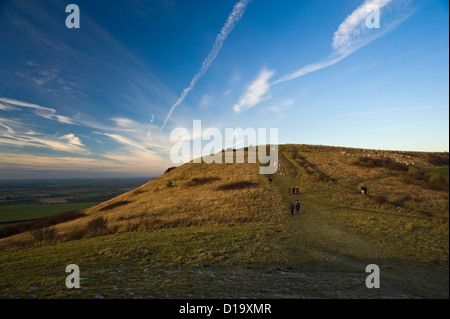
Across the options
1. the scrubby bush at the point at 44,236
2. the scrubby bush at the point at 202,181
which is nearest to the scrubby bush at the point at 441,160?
the scrubby bush at the point at 44,236

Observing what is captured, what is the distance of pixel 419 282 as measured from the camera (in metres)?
5.77

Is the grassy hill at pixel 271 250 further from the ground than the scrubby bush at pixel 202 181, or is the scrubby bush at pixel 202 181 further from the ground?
the scrubby bush at pixel 202 181

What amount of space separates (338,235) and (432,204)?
12.5m

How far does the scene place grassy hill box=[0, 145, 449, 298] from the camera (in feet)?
19.1

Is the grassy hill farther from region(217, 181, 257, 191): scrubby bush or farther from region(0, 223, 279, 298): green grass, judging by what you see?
region(217, 181, 257, 191): scrubby bush

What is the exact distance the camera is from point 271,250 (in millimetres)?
13547

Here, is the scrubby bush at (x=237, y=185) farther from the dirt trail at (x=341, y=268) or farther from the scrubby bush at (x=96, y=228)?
the scrubby bush at (x=96, y=228)

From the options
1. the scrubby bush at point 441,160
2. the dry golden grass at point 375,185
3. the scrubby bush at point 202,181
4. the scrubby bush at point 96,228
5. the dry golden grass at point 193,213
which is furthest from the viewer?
the scrubby bush at point 202,181

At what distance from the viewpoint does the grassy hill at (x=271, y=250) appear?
5.84m

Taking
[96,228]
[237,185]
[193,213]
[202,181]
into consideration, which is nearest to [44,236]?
[96,228]

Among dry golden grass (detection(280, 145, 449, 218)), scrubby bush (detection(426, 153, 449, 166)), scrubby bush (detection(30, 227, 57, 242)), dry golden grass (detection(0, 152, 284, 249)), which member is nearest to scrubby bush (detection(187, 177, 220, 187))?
dry golden grass (detection(0, 152, 284, 249))
